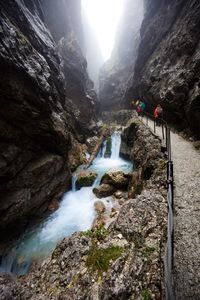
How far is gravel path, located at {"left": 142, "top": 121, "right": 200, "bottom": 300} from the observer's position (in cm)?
338

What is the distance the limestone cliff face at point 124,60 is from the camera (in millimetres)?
54219

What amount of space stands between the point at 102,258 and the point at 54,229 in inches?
347

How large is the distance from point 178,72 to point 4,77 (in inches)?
641

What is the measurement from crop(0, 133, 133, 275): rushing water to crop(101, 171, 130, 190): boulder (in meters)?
1.45

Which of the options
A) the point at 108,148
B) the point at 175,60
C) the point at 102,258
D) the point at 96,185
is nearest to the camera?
the point at 102,258

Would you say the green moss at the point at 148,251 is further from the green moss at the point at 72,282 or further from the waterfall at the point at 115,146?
the waterfall at the point at 115,146

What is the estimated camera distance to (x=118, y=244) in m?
4.92

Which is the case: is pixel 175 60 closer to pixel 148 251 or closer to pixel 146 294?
pixel 148 251

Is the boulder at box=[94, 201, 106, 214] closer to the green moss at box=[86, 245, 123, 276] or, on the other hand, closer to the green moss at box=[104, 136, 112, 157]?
the green moss at box=[86, 245, 123, 276]

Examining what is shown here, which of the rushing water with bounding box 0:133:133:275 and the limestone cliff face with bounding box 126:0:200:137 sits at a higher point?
the limestone cliff face with bounding box 126:0:200:137

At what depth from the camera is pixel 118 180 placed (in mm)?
14312

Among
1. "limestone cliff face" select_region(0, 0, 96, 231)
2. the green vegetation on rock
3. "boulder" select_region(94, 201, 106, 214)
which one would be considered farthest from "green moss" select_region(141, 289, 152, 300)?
"limestone cliff face" select_region(0, 0, 96, 231)

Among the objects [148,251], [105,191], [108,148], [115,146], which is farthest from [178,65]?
[148,251]

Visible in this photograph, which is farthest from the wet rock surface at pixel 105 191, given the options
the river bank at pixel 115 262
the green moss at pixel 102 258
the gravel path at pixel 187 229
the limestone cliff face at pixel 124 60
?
the limestone cliff face at pixel 124 60
